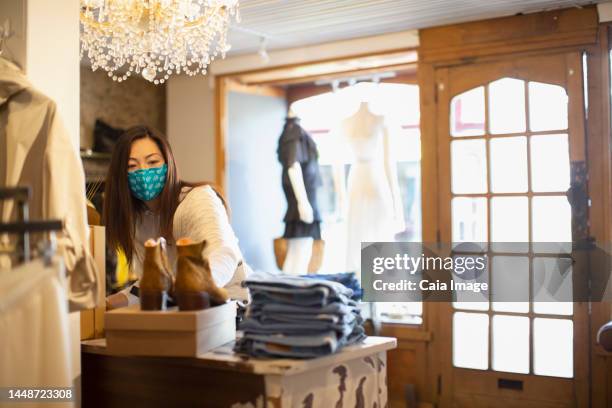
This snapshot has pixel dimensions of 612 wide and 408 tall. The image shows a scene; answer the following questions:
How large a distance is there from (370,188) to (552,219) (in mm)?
1149

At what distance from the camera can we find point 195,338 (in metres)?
1.81

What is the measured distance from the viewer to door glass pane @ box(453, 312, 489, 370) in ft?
12.8

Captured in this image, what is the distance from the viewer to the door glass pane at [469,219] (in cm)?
392

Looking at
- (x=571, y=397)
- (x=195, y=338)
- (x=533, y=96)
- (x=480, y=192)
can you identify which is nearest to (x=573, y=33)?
(x=533, y=96)

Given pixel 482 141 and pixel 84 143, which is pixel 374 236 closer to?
pixel 482 141

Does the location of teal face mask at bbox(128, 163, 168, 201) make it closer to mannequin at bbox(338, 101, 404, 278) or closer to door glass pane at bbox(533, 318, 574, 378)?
mannequin at bbox(338, 101, 404, 278)

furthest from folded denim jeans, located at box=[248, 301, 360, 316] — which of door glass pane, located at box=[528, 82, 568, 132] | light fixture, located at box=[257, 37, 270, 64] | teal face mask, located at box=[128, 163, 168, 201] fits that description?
light fixture, located at box=[257, 37, 270, 64]

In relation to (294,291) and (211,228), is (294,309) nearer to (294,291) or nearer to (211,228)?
(294,291)

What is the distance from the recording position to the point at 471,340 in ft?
12.9

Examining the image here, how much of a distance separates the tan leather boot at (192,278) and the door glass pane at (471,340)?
2.39 m

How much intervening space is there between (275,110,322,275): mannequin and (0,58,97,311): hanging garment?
2671 millimetres

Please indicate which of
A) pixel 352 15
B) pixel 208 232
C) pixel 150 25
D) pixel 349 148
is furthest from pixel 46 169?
pixel 349 148

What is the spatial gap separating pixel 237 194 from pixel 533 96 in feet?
7.25

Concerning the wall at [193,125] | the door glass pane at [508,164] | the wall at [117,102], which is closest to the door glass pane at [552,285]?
the door glass pane at [508,164]
